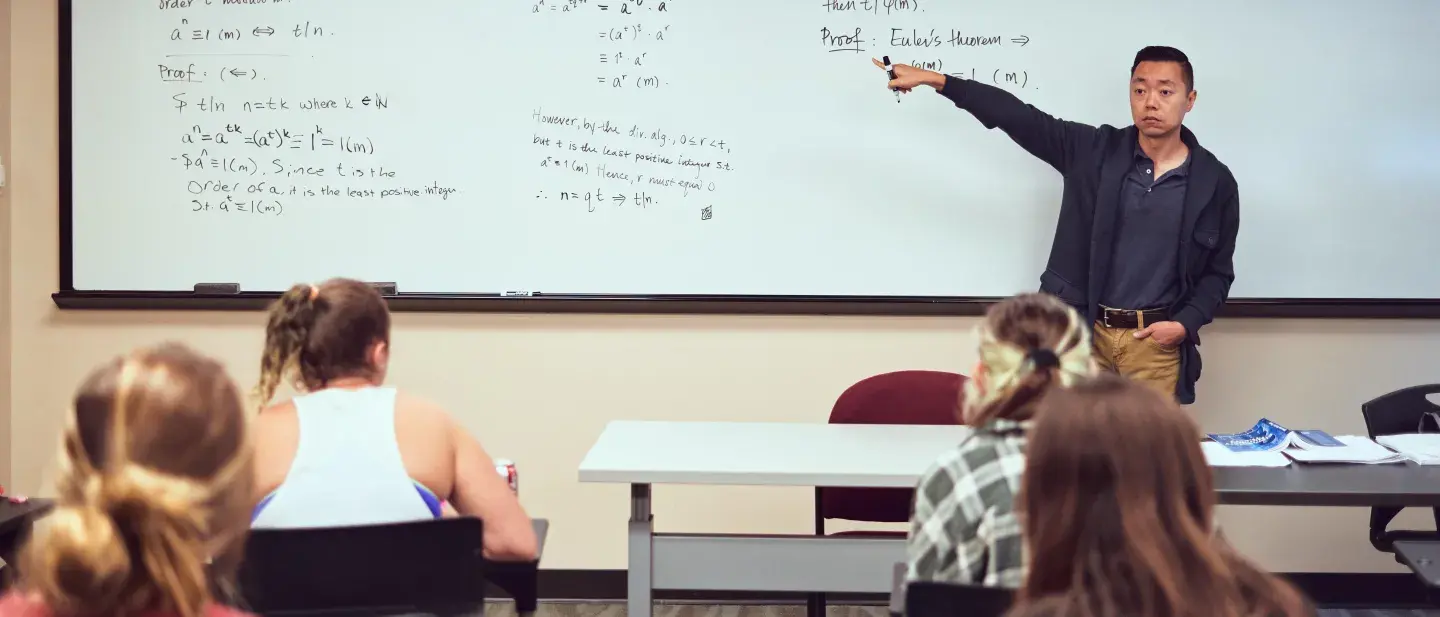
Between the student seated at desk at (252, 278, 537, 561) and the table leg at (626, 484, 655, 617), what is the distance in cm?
38

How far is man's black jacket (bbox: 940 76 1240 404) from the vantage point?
3.19 meters

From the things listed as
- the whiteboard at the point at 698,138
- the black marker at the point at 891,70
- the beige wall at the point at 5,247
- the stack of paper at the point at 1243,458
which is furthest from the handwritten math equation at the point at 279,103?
the stack of paper at the point at 1243,458

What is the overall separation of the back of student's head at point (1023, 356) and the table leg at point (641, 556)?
83cm

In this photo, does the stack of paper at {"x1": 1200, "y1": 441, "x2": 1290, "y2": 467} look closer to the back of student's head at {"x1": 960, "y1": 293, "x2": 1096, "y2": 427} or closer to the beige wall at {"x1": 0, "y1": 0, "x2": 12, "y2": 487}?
the back of student's head at {"x1": 960, "y1": 293, "x2": 1096, "y2": 427}

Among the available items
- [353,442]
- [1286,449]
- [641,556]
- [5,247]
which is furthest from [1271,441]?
[5,247]

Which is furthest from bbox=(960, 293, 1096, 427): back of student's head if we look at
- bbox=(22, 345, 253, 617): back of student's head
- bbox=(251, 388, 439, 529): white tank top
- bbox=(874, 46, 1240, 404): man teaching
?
bbox=(874, 46, 1240, 404): man teaching

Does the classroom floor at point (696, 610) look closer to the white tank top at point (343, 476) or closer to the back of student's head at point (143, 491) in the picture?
the white tank top at point (343, 476)

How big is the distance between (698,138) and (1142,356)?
1.40 metres

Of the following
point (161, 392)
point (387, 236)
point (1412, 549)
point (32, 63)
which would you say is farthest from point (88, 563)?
point (32, 63)

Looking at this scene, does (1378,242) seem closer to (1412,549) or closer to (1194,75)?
(1194,75)

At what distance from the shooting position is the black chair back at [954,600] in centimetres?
141

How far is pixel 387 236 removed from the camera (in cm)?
365

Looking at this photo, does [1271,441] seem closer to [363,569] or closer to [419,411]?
[419,411]

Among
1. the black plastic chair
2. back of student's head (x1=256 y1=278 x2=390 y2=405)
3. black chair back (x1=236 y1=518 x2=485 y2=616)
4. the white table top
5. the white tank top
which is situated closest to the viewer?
black chair back (x1=236 y1=518 x2=485 y2=616)
